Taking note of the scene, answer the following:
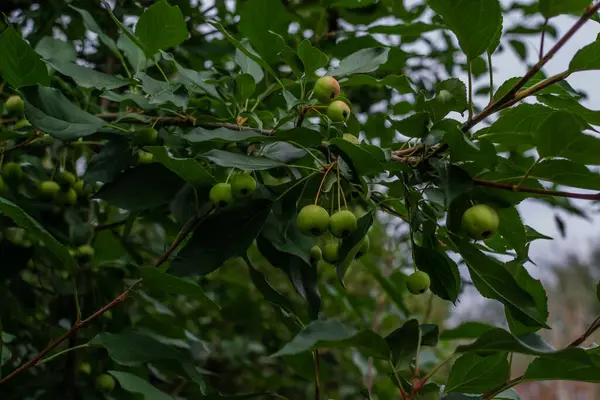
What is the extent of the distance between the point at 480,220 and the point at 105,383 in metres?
0.73

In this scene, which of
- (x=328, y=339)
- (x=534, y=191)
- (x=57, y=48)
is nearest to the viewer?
(x=328, y=339)

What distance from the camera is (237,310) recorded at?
1.73 m

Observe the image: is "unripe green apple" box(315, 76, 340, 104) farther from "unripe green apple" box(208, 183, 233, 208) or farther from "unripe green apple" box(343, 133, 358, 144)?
"unripe green apple" box(208, 183, 233, 208)

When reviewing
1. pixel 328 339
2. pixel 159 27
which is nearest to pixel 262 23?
pixel 159 27

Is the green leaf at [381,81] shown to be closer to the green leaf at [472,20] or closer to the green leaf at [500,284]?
the green leaf at [472,20]

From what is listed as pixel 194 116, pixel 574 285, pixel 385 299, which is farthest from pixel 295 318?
pixel 574 285

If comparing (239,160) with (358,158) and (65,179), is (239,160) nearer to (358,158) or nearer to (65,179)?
(358,158)

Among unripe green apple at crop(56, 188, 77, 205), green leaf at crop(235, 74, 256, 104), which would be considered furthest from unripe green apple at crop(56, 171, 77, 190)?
green leaf at crop(235, 74, 256, 104)

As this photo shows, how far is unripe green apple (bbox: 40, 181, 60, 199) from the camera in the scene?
1096 millimetres

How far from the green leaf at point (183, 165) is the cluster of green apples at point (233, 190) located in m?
0.02

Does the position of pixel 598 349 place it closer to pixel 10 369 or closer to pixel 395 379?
pixel 395 379

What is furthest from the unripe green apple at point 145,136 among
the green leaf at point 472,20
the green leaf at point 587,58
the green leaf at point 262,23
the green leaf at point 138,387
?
the green leaf at point 587,58

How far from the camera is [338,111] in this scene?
780 millimetres

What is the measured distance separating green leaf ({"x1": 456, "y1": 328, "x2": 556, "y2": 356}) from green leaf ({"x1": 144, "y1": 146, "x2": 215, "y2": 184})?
1.22 feet
